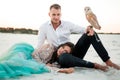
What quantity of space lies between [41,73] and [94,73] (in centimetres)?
74

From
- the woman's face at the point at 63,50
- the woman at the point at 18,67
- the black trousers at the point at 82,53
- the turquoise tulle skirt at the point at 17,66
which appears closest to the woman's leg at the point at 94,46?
the black trousers at the point at 82,53

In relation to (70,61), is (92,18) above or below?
above

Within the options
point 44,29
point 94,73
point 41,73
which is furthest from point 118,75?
point 44,29

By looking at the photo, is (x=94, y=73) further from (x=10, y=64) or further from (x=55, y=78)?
(x=10, y=64)

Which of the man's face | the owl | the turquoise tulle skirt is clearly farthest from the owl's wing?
the turquoise tulle skirt

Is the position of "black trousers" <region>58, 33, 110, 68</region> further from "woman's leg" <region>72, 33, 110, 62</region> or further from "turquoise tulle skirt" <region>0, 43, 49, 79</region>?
"turquoise tulle skirt" <region>0, 43, 49, 79</region>

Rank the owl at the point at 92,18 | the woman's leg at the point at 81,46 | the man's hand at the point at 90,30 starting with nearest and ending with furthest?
the owl at the point at 92,18, the man's hand at the point at 90,30, the woman's leg at the point at 81,46

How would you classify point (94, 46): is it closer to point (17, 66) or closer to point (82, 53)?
point (82, 53)

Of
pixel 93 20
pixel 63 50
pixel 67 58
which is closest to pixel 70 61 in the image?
pixel 67 58

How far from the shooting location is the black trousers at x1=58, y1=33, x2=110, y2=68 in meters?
4.78

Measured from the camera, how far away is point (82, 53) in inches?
205

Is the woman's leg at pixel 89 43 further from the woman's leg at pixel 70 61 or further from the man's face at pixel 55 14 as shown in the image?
the man's face at pixel 55 14

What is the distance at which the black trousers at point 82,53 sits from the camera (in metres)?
4.78

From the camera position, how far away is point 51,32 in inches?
208
